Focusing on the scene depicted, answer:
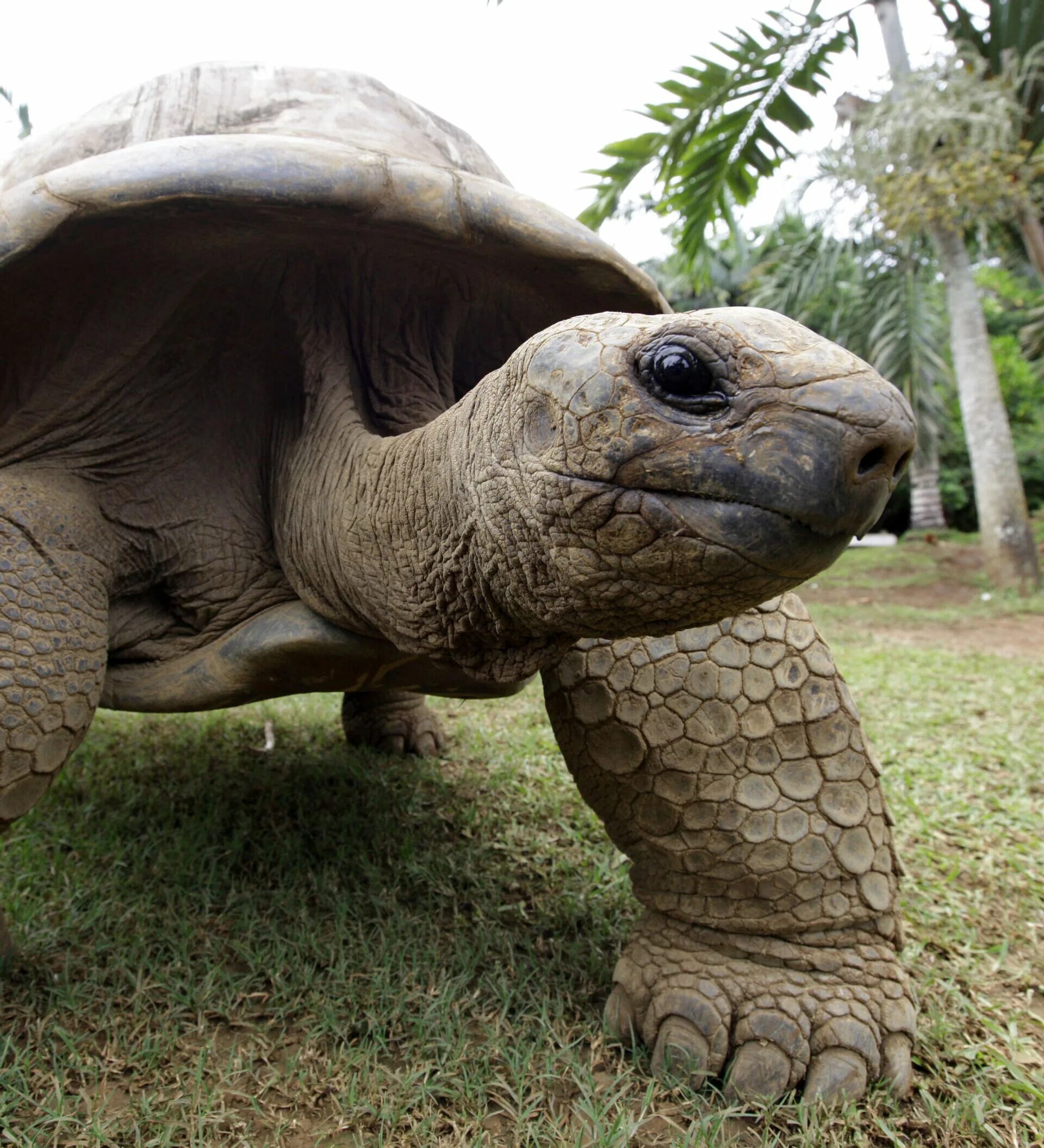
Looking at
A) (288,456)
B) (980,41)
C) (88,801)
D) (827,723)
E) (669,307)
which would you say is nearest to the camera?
(827,723)

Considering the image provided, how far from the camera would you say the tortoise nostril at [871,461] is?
2.57 feet

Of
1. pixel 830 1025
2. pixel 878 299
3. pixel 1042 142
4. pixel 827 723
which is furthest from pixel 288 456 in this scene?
pixel 878 299

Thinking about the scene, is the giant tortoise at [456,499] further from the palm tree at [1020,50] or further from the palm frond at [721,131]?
the palm tree at [1020,50]

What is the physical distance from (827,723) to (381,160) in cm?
122

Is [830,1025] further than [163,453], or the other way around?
[163,453]

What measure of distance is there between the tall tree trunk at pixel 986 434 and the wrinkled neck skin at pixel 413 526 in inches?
303

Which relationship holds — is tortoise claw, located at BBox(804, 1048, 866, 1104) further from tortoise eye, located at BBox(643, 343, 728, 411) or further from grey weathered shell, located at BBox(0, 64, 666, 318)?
grey weathered shell, located at BBox(0, 64, 666, 318)

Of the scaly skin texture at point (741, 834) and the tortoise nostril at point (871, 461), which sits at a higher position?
the tortoise nostril at point (871, 461)

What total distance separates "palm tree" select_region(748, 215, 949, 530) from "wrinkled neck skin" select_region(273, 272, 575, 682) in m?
10.3

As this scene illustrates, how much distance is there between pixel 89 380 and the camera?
70.7 inches

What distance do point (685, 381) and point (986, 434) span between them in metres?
8.38

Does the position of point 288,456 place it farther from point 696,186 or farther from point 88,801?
point 696,186

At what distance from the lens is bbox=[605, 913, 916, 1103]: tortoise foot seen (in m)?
1.33

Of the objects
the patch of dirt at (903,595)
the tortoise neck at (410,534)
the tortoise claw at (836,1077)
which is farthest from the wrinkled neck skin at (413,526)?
the patch of dirt at (903,595)
